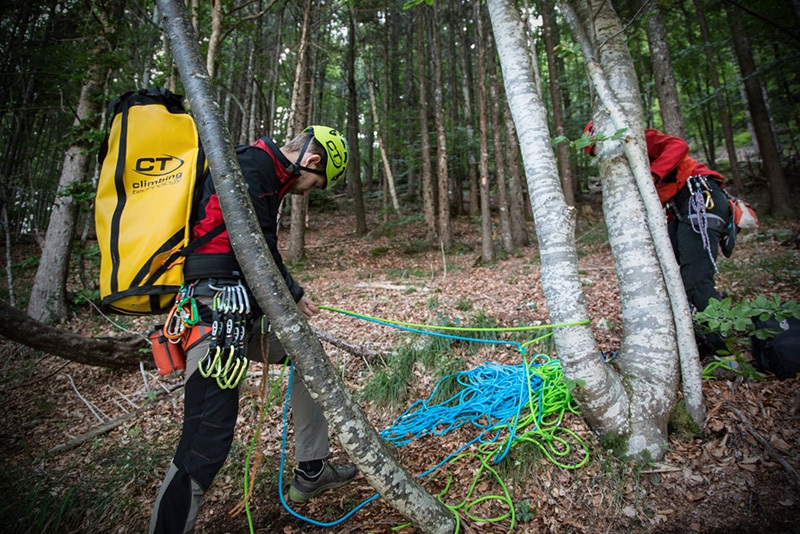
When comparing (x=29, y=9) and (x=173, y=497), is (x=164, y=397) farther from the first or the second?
(x=29, y=9)

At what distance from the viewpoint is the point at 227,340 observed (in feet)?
6.15

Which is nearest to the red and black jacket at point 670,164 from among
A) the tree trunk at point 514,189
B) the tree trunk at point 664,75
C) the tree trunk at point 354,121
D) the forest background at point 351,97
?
the forest background at point 351,97

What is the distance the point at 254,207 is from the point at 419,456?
2141 mm

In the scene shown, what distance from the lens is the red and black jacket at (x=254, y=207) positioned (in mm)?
→ 1897

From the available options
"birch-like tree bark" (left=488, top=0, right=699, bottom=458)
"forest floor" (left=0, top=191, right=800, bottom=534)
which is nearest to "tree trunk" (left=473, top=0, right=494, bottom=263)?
"forest floor" (left=0, top=191, right=800, bottom=534)

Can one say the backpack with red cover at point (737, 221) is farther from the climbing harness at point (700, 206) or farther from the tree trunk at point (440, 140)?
the tree trunk at point (440, 140)

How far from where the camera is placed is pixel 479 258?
9164 millimetres

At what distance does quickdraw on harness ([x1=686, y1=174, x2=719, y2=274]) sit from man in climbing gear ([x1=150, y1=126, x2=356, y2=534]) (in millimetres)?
3009

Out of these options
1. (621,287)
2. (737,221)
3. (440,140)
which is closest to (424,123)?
(440,140)

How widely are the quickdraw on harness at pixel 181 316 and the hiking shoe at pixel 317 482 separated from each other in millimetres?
1313

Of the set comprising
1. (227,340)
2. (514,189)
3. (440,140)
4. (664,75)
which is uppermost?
(440,140)

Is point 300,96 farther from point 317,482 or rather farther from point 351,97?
point 317,482

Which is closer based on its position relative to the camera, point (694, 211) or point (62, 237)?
point (694, 211)

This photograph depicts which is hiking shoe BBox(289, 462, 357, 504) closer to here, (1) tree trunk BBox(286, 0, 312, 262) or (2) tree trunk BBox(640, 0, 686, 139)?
(1) tree trunk BBox(286, 0, 312, 262)
